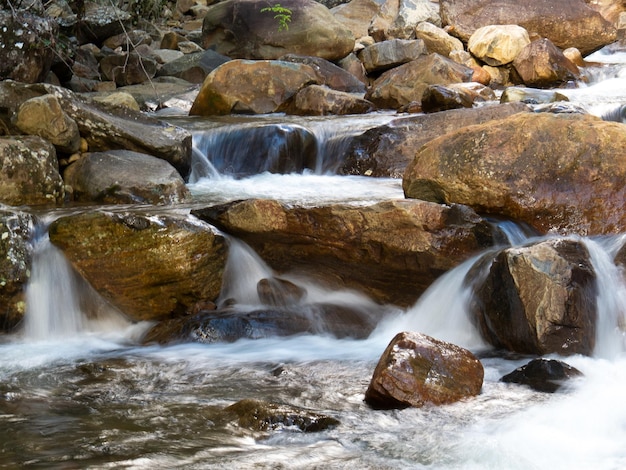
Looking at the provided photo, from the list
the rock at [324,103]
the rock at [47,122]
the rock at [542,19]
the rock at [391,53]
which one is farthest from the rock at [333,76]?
the rock at [47,122]

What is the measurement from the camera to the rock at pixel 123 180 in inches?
258

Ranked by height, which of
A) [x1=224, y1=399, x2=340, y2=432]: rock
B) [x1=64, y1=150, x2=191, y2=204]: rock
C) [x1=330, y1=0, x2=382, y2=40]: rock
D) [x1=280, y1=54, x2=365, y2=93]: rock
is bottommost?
[x1=224, y1=399, x2=340, y2=432]: rock

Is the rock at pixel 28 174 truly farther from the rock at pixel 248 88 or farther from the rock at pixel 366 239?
the rock at pixel 248 88

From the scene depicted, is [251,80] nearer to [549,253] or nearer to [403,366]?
[549,253]

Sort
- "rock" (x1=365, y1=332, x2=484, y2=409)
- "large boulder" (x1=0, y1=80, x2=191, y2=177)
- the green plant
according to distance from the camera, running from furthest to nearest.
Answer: the green plant < "large boulder" (x1=0, y1=80, x2=191, y2=177) < "rock" (x1=365, y1=332, x2=484, y2=409)

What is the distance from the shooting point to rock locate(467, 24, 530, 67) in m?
14.0

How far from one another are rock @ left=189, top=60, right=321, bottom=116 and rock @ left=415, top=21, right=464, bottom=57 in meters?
4.92

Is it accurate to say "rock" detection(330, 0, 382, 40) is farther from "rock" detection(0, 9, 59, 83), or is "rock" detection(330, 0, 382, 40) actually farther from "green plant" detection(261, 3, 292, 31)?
"rock" detection(0, 9, 59, 83)

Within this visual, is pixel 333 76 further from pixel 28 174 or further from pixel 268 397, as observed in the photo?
pixel 268 397

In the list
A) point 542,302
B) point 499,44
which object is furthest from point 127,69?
point 542,302

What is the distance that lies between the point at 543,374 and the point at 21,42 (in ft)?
30.6

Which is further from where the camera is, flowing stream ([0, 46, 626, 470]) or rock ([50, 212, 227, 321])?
rock ([50, 212, 227, 321])

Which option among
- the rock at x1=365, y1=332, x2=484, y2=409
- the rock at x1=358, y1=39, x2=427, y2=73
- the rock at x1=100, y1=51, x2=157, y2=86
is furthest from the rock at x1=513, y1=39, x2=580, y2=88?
the rock at x1=365, y1=332, x2=484, y2=409

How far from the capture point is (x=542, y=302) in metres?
4.24
